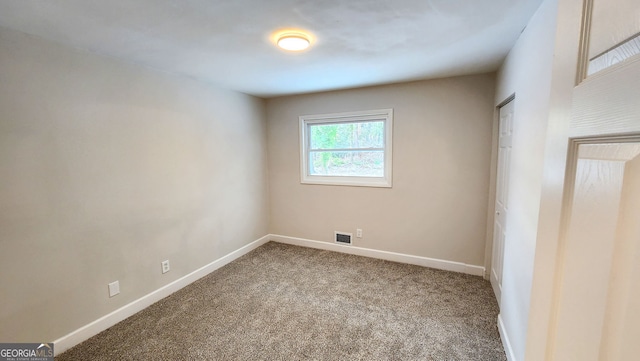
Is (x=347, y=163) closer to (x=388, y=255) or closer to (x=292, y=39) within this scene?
(x=388, y=255)

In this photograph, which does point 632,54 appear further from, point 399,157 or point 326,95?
point 326,95

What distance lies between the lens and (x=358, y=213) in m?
3.61

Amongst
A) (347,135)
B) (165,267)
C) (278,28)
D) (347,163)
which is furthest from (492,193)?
A: (165,267)

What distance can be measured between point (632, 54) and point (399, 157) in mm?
2953

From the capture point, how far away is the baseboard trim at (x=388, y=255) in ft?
10.0

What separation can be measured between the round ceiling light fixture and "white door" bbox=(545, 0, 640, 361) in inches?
64.8

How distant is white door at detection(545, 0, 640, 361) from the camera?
0.38 m

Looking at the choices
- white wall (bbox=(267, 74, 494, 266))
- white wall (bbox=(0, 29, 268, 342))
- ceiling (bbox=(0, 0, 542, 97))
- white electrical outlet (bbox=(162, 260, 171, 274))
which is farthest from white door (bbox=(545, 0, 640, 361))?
white electrical outlet (bbox=(162, 260, 171, 274))

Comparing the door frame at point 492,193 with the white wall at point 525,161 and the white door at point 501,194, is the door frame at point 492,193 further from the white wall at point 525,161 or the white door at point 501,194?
the white wall at point 525,161

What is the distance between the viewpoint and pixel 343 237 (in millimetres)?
3730

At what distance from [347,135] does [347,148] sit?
18 centimetres

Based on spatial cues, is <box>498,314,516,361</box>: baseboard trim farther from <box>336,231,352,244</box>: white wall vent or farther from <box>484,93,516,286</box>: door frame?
<box>336,231,352,244</box>: white wall vent

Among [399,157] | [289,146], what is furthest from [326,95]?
[399,157]

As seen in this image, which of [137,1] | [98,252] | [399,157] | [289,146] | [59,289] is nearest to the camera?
[137,1]
